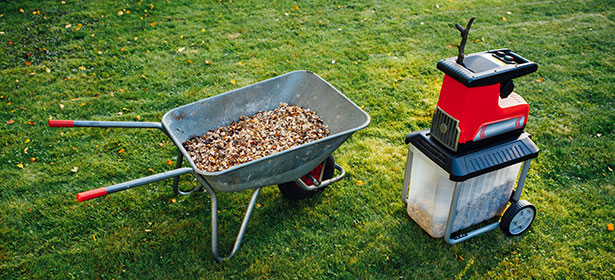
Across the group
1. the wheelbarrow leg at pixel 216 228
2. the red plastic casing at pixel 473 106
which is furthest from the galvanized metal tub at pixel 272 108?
the red plastic casing at pixel 473 106

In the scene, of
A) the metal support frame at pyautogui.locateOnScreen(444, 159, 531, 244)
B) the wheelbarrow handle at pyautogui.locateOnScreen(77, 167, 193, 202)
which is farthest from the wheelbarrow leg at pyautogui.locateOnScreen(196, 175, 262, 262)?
the metal support frame at pyautogui.locateOnScreen(444, 159, 531, 244)

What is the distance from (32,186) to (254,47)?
127 inches

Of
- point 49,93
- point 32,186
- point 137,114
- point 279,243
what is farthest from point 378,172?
point 49,93

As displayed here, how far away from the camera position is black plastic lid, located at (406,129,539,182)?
9.54 feet

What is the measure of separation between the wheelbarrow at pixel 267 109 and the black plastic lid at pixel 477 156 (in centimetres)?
49

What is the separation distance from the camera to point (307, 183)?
3.74 metres

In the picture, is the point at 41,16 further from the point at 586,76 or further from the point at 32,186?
the point at 586,76

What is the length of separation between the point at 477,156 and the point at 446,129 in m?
0.28

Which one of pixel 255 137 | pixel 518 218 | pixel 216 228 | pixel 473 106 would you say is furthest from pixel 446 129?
pixel 216 228

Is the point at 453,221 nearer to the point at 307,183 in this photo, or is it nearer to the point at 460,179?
the point at 460,179

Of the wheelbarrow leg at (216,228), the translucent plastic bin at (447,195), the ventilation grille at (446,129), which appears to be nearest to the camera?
the ventilation grille at (446,129)

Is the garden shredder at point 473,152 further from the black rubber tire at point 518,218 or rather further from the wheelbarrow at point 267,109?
the wheelbarrow at point 267,109

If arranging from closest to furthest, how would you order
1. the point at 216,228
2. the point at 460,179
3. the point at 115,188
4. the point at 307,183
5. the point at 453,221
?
the point at 115,188, the point at 460,179, the point at 216,228, the point at 453,221, the point at 307,183

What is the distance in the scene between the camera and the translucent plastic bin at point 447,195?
316cm
